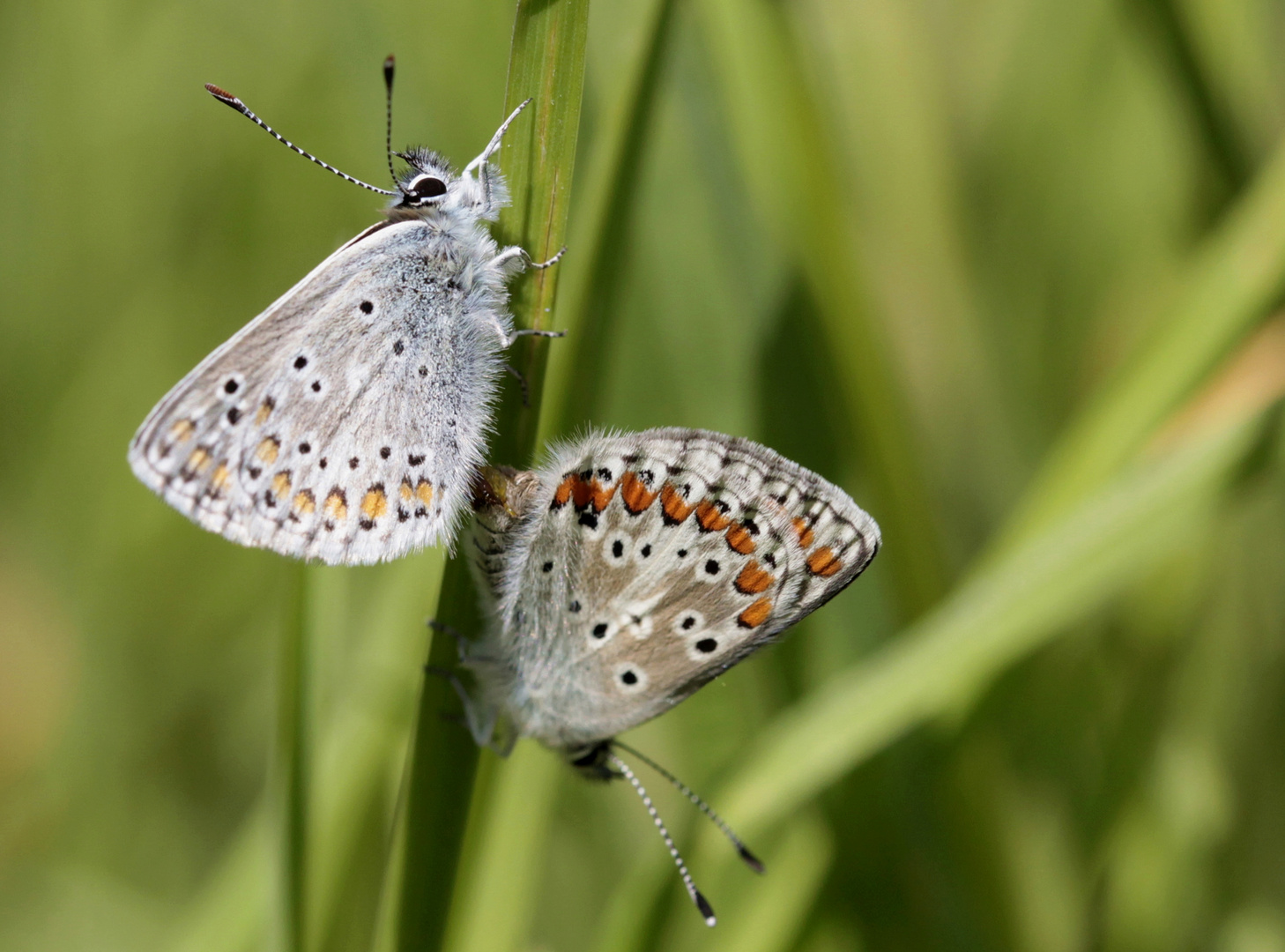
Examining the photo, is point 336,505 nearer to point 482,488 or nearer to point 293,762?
point 482,488

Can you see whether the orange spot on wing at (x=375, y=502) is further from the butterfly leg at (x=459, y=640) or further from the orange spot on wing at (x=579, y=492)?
the orange spot on wing at (x=579, y=492)

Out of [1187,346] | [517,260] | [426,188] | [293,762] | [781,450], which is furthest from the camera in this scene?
[781,450]

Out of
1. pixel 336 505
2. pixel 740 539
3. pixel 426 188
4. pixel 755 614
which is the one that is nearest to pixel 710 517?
pixel 740 539

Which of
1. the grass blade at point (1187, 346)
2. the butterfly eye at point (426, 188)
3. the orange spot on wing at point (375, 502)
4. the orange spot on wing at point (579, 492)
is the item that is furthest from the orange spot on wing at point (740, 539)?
the grass blade at point (1187, 346)

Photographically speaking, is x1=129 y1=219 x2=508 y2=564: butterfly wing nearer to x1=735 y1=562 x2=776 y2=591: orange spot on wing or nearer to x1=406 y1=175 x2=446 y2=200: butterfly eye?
x1=406 y1=175 x2=446 y2=200: butterfly eye

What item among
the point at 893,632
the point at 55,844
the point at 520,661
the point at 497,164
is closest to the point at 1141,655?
the point at 893,632
